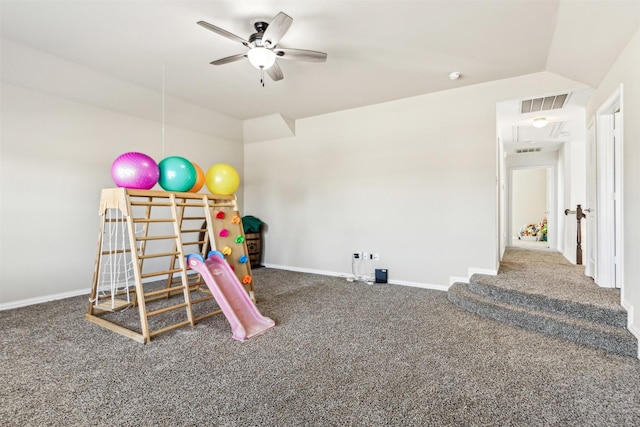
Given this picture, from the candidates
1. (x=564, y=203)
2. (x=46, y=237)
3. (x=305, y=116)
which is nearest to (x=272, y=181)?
(x=305, y=116)

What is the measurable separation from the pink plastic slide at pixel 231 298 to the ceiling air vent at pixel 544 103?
435cm

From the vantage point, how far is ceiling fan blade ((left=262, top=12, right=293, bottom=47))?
2.24 m

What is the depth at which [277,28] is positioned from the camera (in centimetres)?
238

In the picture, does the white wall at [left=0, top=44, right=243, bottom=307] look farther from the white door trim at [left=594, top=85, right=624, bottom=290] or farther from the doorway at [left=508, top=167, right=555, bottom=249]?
the doorway at [left=508, top=167, right=555, bottom=249]

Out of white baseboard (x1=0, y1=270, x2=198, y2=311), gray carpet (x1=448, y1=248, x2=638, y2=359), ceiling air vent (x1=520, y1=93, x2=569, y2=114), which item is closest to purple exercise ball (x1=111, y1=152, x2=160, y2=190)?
white baseboard (x1=0, y1=270, x2=198, y2=311)

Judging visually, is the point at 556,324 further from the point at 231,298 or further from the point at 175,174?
the point at 175,174

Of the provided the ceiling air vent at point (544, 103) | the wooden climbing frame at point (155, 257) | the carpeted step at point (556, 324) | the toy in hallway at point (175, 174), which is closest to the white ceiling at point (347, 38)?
the ceiling air vent at point (544, 103)

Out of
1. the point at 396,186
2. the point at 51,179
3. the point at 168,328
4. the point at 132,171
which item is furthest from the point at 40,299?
the point at 396,186

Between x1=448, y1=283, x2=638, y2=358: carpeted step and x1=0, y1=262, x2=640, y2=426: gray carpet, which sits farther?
x1=448, y1=283, x2=638, y2=358: carpeted step

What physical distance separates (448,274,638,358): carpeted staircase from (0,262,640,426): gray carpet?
126 millimetres

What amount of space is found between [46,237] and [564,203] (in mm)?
8752

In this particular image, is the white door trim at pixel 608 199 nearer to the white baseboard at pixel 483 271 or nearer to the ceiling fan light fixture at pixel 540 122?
the white baseboard at pixel 483 271

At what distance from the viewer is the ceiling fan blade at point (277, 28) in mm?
2236

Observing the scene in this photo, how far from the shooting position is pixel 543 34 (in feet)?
9.51
